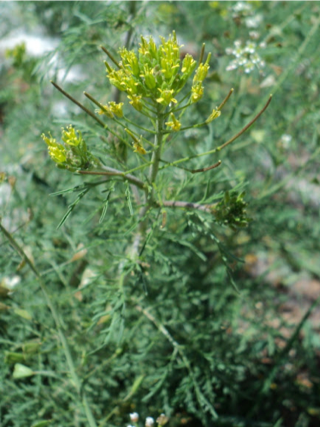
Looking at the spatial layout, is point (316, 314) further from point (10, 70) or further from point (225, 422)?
point (10, 70)

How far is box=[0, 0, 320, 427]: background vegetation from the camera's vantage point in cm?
170

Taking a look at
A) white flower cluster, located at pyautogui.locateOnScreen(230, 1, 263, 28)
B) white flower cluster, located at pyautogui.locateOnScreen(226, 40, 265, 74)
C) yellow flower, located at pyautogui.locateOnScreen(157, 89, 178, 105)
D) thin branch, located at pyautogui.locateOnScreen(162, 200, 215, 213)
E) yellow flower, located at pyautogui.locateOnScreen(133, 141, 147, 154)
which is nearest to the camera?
yellow flower, located at pyautogui.locateOnScreen(157, 89, 178, 105)

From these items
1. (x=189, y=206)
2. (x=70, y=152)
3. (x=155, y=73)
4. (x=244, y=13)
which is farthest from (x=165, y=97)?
(x=244, y=13)

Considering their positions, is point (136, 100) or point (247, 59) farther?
point (247, 59)

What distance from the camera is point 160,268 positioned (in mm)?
2045

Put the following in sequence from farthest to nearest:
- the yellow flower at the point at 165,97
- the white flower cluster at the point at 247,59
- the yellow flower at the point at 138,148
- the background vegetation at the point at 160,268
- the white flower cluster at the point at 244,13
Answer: the white flower cluster at the point at 244,13
the white flower cluster at the point at 247,59
the background vegetation at the point at 160,268
the yellow flower at the point at 138,148
the yellow flower at the point at 165,97

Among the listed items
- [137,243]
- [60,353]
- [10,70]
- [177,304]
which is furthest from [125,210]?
[10,70]

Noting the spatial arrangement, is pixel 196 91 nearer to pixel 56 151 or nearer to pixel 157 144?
pixel 157 144

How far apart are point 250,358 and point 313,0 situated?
2184mm

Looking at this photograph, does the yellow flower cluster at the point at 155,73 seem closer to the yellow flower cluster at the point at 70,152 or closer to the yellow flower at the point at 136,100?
the yellow flower at the point at 136,100

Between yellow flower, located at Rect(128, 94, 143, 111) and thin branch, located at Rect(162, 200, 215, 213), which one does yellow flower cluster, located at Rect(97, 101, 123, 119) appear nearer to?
yellow flower, located at Rect(128, 94, 143, 111)

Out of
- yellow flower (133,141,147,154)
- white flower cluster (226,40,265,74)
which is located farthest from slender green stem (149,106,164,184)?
white flower cluster (226,40,265,74)

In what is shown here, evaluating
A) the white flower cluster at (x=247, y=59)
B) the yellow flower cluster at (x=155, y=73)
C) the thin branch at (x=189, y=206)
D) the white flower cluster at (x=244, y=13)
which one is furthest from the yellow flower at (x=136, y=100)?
the white flower cluster at (x=244, y=13)

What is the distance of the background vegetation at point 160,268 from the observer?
1697 mm
